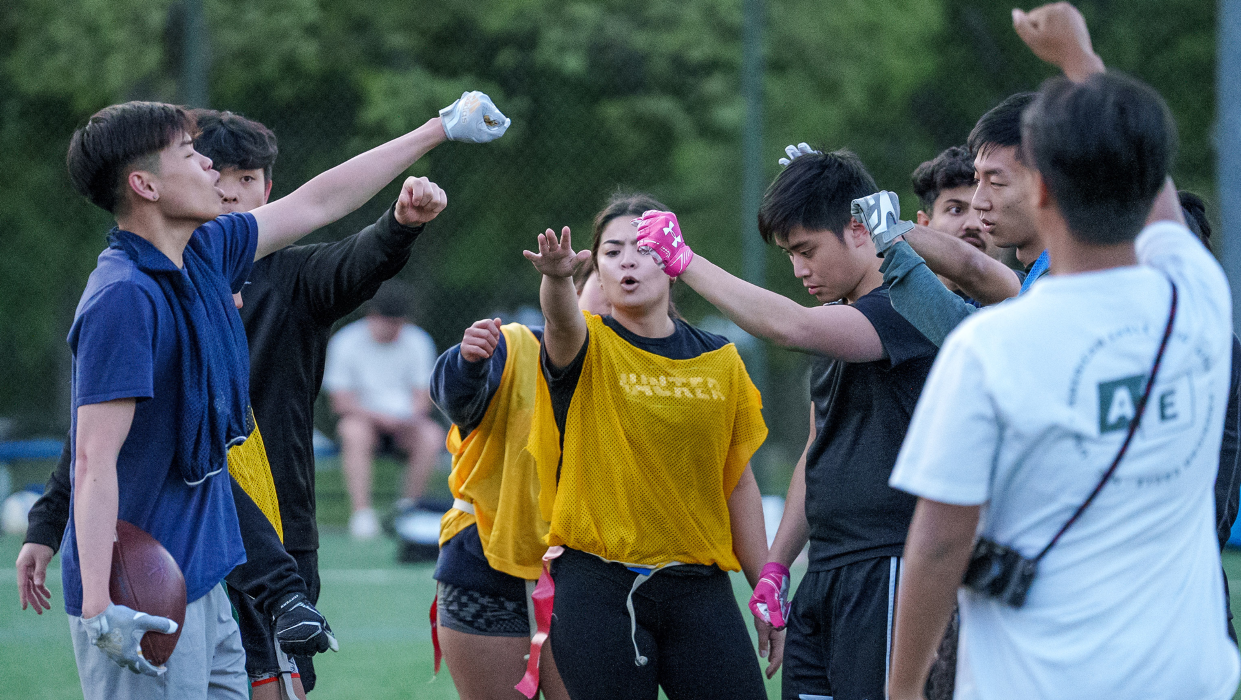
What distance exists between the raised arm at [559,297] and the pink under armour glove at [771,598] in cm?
75

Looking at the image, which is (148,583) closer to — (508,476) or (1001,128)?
(508,476)

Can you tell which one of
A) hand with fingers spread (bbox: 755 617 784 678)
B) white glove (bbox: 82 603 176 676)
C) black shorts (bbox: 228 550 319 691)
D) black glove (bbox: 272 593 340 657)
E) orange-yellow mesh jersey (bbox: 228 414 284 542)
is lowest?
hand with fingers spread (bbox: 755 617 784 678)

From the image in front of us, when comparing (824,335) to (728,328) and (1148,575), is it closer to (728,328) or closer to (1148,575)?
(1148,575)

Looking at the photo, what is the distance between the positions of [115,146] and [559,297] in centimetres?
105

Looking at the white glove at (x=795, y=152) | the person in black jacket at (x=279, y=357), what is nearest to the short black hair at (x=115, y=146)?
the person in black jacket at (x=279, y=357)

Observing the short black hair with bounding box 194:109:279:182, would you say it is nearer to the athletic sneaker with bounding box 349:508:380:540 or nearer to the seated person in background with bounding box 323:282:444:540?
the seated person in background with bounding box 323:282:444:540

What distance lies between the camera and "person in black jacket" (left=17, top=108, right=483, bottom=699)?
2916mm

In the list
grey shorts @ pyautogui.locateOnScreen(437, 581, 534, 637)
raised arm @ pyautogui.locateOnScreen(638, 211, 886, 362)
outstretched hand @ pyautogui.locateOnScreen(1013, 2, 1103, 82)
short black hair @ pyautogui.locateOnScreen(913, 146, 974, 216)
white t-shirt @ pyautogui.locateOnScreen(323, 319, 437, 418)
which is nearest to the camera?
outstretched hand @ pyautogui.locateOnScreen(1013, 2, 1103, 82)

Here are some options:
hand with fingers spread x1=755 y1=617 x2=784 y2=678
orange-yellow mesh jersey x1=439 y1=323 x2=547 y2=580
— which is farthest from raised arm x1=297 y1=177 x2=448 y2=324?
hand with fingers spread x1=755 y1=617 x2=784 y2=678

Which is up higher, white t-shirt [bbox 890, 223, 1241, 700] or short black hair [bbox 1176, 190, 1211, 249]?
short black hair [bbox 1176, 190, 1211, 249]

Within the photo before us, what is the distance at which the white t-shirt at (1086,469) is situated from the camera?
5.53ft

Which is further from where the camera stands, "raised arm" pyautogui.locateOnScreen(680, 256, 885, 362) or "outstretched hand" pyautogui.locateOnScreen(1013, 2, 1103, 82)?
"raised arm" pyautogui.locateOnScreen(680, 256, 885, 362)

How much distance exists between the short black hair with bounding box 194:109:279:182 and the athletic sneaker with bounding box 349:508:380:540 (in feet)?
21.2

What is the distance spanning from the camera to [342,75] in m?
11.2
